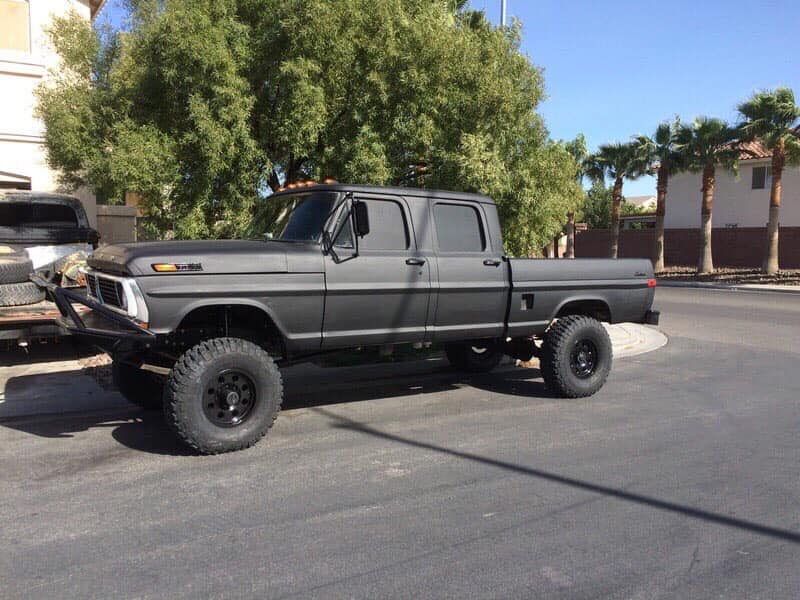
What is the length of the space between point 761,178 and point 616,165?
876cm

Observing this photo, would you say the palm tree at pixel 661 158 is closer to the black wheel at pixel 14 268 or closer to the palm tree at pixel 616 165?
the palm tree at pixel 616 165

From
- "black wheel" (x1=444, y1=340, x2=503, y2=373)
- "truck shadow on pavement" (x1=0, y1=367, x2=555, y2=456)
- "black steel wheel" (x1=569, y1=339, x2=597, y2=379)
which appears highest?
"black steel wheel" (x1=569, y1=339, x2=597, y2=379)

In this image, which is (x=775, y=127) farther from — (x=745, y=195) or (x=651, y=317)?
(x=651, y=317)

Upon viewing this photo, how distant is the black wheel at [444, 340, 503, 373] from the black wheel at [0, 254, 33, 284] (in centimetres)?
525

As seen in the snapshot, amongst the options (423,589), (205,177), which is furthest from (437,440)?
(205,177)

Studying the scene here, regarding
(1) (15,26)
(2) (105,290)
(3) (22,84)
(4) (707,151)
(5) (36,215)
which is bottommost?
(2) (105,290)

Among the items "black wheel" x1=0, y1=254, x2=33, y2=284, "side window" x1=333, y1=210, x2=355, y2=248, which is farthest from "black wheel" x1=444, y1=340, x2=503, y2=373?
"black wheel" x1=0, y1=254, x2=33, y2=284

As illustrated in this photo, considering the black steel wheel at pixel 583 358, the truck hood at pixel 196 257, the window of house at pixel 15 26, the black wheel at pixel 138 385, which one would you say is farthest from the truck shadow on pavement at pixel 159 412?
the window of house at pixel 15 26

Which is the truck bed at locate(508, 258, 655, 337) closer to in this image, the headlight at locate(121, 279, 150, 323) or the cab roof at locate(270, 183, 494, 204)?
the cab roof at locate(270, 183, 494, 204)

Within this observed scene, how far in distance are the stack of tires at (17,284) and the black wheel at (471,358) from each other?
5.11m

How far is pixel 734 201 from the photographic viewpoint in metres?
39.8

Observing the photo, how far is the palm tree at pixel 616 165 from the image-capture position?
119 ft

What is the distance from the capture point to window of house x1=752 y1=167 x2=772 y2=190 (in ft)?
125

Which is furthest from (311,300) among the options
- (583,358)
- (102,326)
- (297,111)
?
(297,111)
